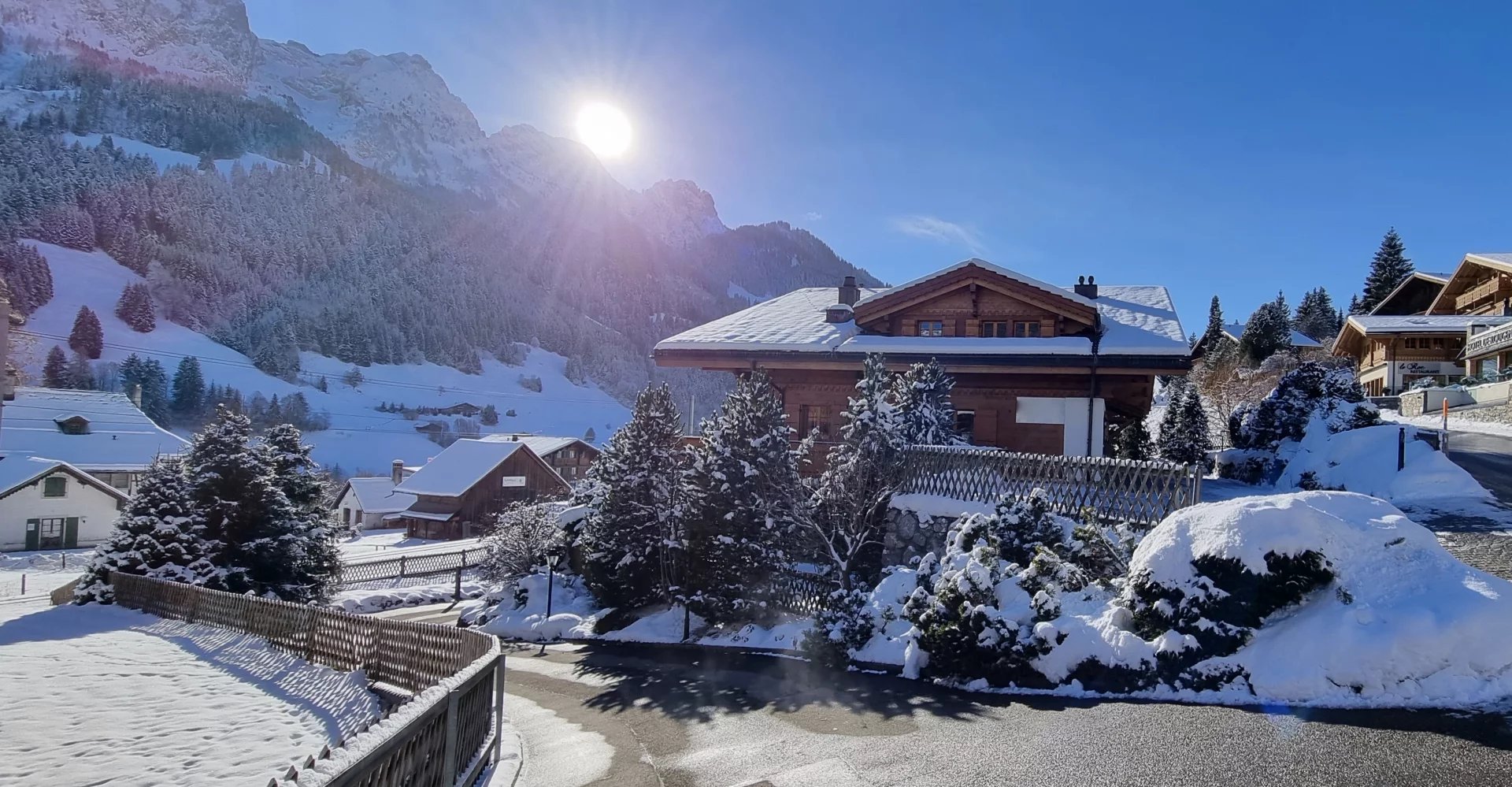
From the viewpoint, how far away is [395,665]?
9.63 m

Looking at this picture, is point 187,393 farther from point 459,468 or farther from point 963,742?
point 963,742

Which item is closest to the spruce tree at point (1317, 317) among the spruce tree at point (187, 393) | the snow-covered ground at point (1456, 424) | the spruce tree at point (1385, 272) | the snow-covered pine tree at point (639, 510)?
the spruce tree at point (1385, 272)

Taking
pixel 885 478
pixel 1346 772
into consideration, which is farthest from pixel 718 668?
pixel 1346 772

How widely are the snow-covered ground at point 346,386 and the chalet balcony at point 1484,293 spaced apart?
3539 inches

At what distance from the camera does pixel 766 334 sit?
67.9 ft

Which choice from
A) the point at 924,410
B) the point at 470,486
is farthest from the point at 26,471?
the point at 924,410

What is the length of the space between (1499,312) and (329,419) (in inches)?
4501

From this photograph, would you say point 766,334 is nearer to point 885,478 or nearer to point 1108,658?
point 885,478

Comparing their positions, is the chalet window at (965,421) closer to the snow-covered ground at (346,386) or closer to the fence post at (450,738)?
the fence post at (450,738)

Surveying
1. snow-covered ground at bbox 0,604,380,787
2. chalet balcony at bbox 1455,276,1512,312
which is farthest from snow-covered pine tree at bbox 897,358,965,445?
chalet balcony at bbox 1455,276,1512,312

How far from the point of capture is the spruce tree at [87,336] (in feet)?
313

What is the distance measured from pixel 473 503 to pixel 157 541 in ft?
103

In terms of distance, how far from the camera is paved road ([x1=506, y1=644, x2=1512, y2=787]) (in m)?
5.37

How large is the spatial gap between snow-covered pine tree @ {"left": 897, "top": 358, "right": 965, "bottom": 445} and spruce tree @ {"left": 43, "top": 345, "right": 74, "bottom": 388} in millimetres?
111865
